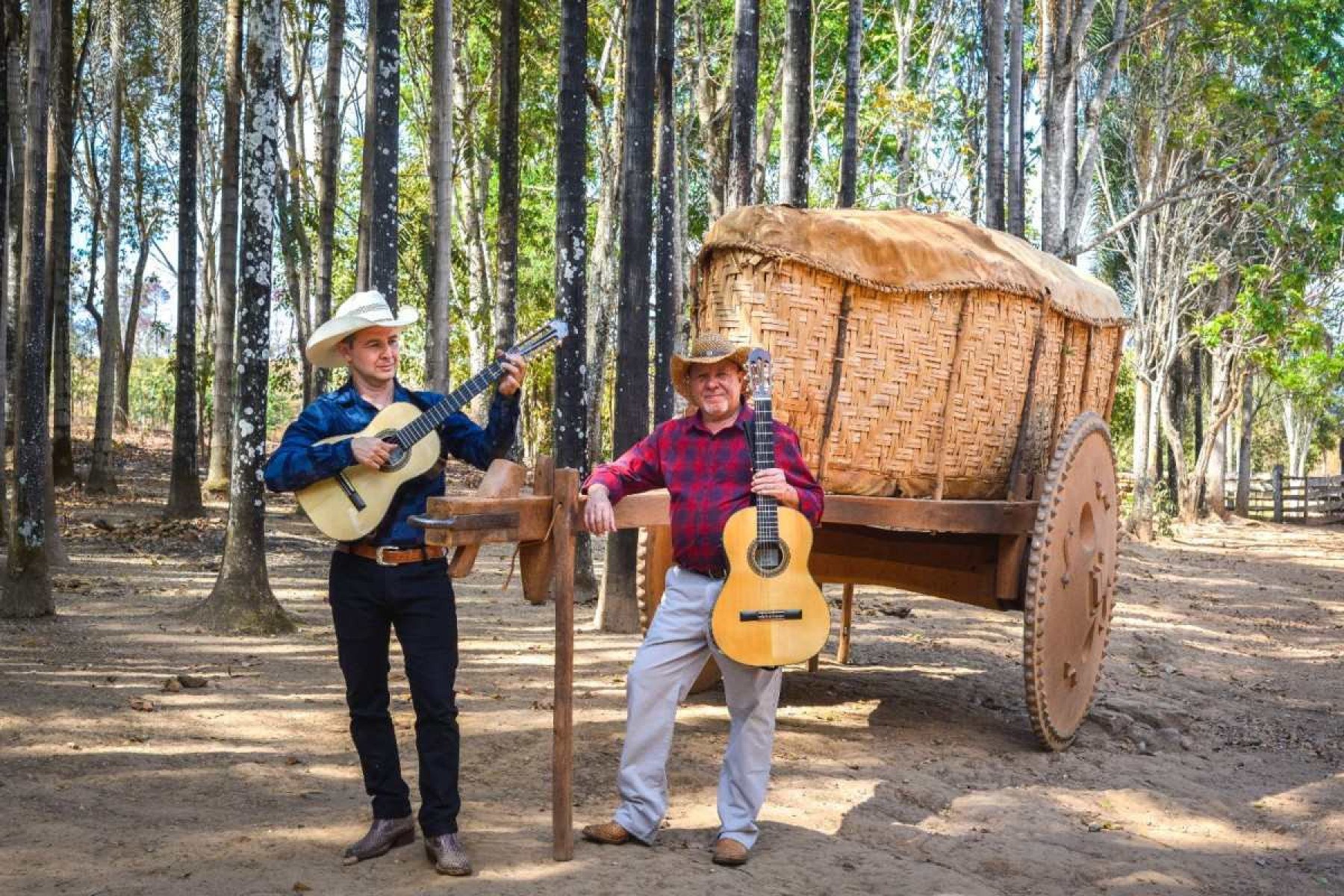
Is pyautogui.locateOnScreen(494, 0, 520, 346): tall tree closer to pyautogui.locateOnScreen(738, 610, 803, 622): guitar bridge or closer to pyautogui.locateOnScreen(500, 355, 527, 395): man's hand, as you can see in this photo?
pyautogui.locateOnScreen(500, 355, 527, 395): man's hand

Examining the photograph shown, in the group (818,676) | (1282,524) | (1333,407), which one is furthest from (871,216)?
(1333,407)

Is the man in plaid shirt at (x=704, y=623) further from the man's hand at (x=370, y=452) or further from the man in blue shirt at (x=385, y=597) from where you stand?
the man's hand at (x=370, y=452)

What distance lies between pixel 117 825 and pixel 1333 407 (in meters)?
57.5

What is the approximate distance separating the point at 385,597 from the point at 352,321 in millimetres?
993

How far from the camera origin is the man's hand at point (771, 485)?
4676mm

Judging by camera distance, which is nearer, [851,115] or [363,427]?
[363,427]

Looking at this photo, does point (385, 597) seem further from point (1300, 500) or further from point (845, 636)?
point (1300, 500)

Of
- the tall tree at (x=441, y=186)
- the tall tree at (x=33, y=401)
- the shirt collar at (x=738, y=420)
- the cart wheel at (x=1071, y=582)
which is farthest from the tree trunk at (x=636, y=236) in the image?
the shirt collar at (x=738, y=420)

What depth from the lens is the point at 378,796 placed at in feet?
15.4

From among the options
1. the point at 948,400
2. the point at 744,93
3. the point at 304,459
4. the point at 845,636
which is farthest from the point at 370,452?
the point at 744,93

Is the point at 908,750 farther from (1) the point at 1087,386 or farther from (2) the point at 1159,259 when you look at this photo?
(2) the point at 1159,259

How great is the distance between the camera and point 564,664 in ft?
15.5

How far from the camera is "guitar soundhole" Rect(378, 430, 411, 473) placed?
4547 mm

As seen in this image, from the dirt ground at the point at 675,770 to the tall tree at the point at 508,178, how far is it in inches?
195
